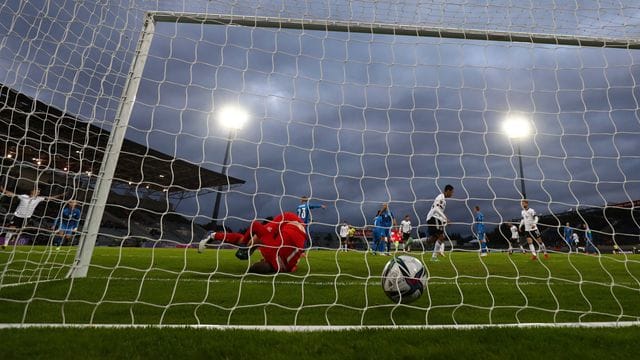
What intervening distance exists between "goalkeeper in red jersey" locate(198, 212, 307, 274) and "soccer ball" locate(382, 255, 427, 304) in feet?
4.98

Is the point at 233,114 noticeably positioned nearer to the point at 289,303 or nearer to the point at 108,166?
the point at 108,166

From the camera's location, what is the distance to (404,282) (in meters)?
3.07

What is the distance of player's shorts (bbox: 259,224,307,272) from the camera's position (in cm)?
453

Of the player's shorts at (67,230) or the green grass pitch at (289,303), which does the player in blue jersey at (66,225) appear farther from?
the green grass pitch at (289,303)

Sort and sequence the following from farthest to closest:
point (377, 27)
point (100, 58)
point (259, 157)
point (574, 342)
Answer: point (377, 27)
point (100, 58)
point (259, 157)
point (574, 342)

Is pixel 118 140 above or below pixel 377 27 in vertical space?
below

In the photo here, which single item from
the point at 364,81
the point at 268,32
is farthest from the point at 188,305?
the point at 268,32

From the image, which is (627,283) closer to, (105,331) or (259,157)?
(259,157)

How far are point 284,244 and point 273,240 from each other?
15 centimetres

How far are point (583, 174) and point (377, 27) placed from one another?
3268 millimetres

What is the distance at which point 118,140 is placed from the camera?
14.1ft

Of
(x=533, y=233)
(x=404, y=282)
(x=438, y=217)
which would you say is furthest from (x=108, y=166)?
(x=533, y=233)

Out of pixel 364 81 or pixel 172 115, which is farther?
pixel 364 81

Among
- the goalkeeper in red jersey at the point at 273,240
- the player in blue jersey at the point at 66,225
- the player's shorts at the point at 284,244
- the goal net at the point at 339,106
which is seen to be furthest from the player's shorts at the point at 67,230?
the player's shorts at the point at 284,244
